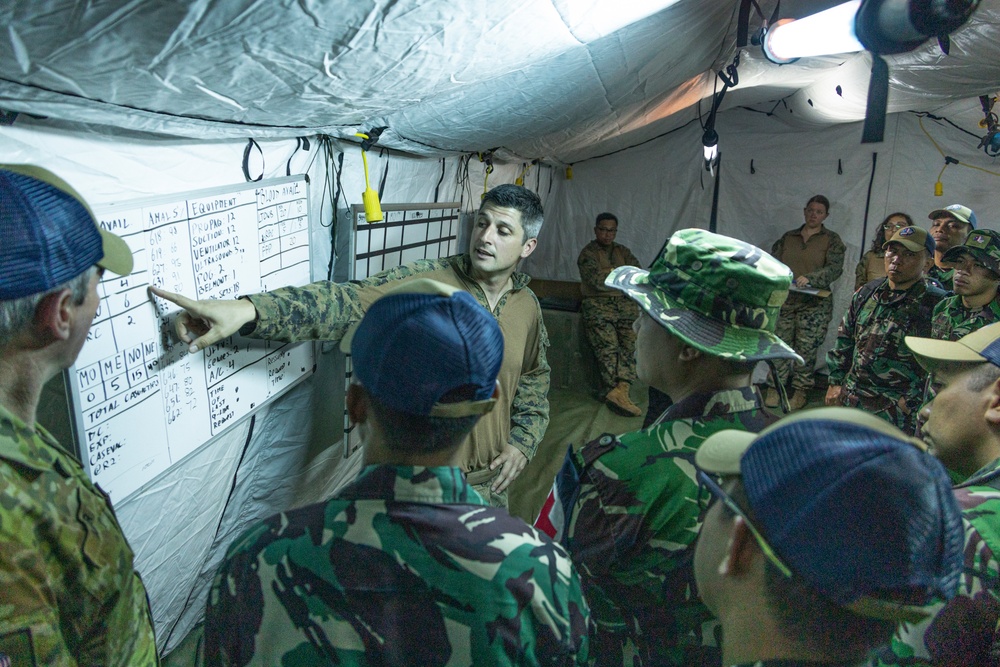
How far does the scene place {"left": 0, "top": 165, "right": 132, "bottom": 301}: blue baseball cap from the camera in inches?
24.5

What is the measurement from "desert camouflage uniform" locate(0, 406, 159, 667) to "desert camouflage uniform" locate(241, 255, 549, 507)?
1.99 feet

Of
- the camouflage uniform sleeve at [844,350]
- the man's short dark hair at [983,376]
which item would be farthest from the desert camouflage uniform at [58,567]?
the camouflage uniform sleeve at [844,350]

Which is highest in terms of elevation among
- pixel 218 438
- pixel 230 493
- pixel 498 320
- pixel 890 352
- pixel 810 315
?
pixel 498 320

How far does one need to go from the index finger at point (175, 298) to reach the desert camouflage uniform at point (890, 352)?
8.06 feet

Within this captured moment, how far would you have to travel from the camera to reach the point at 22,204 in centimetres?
64

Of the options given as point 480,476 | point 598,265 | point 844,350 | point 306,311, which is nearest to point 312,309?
point 306,311

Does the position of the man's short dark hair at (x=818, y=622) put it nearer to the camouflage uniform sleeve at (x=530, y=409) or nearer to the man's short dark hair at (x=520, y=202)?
the camouflage uniform sleeve at (x=530, y=409)

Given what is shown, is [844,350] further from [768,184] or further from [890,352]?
[768,184]

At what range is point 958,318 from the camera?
2.14m

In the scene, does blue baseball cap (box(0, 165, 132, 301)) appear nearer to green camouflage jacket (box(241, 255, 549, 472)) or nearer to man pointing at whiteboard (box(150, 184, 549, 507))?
green camouflage jacket (box(241, 255, 549, 472))

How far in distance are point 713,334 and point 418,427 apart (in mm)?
563

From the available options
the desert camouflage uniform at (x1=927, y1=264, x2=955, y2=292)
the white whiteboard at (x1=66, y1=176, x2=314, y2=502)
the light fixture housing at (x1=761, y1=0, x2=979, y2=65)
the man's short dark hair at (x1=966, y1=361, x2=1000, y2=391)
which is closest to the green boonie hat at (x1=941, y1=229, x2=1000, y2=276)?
the desert camouflage uniform at (x1=927, y1=264, x2=955, y2=292)

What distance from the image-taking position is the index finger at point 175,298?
1.07 m

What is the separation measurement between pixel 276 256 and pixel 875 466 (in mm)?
1386
